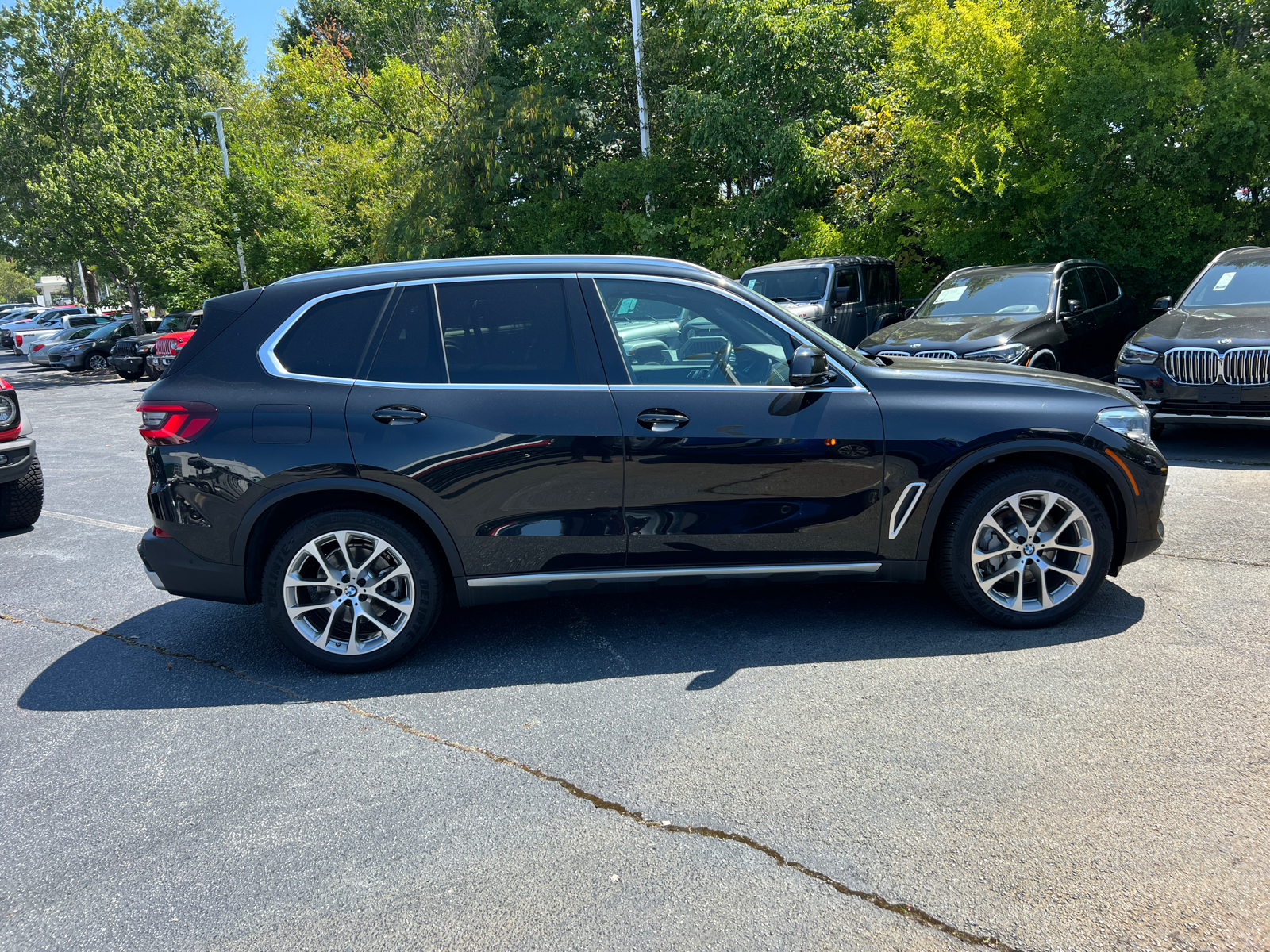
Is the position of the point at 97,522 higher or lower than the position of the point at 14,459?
lower

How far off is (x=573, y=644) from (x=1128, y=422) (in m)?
2.81

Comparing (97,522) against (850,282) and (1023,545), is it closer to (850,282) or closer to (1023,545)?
(1023,545)

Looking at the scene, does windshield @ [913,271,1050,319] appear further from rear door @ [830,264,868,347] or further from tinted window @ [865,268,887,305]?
tinted window @ [865,268,887,305]

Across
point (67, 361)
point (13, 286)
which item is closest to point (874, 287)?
point (67, 361)

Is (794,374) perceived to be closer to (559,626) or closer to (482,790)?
(559,626)

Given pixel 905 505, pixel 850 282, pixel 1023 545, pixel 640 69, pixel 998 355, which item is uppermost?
pixel 640 69

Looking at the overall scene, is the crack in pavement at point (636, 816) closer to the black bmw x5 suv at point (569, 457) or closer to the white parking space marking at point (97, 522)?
the black bmw x5 suv at point (569, 457)

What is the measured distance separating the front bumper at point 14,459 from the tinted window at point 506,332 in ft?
16.3

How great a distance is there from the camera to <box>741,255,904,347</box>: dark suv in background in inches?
552

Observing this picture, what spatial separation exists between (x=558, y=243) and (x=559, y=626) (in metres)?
20.8

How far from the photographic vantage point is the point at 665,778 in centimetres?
335

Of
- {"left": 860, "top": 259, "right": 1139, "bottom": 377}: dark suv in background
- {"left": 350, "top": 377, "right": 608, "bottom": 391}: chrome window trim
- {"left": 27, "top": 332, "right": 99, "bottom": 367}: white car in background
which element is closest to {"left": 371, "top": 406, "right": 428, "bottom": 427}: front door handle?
{"left": 350, "top": 377, "right": 608, "bottom": 391}: chrome window trim

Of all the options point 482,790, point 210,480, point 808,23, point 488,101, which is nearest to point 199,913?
point 482,790

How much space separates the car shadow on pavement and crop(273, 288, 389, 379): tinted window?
1.40m
